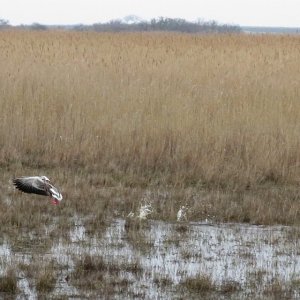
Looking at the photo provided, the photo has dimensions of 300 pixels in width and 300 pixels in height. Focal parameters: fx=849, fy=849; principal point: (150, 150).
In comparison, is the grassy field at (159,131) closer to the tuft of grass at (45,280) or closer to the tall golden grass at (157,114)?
the tall golden grass at (157,114)

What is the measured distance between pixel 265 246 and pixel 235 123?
404 centimetres

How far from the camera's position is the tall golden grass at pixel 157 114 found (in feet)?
29.0

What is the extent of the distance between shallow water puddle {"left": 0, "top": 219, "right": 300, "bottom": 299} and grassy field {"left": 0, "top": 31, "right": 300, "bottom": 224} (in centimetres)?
45

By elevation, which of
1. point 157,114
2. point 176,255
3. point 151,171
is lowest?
point 151,171

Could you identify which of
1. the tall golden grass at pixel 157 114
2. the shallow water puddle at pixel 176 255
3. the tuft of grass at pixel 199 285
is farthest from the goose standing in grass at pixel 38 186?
the tuft of grass at pixel 199 285

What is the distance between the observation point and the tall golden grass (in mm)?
8852

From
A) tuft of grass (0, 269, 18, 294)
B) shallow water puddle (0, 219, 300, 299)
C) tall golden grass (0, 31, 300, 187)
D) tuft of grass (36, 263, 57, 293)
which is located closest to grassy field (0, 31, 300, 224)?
tall golden grass (0, 31, 300, 187)

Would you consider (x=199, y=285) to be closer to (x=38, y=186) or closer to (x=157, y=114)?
(x=38, y=186)

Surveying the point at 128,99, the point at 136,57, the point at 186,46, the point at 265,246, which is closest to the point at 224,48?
the point at 186,46

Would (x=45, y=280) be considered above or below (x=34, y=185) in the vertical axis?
below

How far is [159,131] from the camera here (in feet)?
31.4

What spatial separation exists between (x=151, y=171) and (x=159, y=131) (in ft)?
3.28

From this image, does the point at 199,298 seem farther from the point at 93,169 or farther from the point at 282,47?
the point at 282,47

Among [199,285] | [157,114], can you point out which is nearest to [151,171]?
[157,114]
